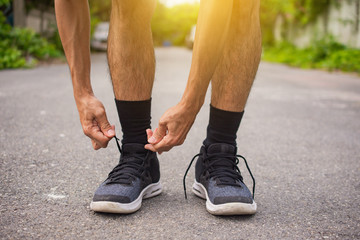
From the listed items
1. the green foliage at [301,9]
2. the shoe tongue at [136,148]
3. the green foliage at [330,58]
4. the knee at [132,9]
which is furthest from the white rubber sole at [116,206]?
the green foliage at [301,9]

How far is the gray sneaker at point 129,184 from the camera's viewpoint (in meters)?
1.21

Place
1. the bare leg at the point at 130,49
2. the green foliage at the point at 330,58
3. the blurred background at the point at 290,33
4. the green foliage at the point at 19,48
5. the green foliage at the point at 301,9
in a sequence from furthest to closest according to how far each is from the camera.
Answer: the green foliage at the point at 301,9 → the green foliage at the point at 330,58 → the blurred background at the point at 290,33 → the green foliage at the point at 19,48 → the bare leg at the point at 130,49

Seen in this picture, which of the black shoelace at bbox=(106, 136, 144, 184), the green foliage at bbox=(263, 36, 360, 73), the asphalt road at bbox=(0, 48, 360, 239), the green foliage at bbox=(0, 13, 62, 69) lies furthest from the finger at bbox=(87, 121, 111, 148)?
the green foliage at bbox=(263, 36, 360, 73)

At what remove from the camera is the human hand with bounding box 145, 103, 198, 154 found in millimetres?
1176

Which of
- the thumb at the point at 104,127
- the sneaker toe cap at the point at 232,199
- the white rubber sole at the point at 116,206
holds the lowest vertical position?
the white rubber sole at the point at 116,206

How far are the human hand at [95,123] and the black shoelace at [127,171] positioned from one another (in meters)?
0.13

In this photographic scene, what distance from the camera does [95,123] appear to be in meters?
1.28

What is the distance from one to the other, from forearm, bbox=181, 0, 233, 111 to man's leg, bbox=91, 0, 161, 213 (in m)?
0.27

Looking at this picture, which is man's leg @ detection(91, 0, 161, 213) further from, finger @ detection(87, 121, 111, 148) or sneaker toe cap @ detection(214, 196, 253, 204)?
sneaker toe cap @ detection(214, 196, 253, 204)

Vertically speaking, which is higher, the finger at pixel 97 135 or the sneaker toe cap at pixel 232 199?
the finger at pixel 97 135

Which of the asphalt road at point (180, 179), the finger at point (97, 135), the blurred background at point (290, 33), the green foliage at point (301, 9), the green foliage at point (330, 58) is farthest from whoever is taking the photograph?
the green foliage at point (301, 9)

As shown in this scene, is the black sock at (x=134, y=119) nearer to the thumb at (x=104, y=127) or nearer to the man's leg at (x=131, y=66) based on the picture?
the man's leg at (x=131, y=66)

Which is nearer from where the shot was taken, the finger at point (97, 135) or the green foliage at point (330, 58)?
the finger at point (97, 135)

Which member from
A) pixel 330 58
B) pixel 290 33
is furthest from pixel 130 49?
pixel 290 33
